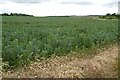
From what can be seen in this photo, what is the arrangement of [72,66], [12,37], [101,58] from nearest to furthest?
[72,66]
[101,58]
[12,37]

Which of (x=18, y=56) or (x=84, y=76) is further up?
(x=18, y=56)

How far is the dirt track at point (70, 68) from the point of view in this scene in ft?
29.7

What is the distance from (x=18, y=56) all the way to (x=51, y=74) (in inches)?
43.4

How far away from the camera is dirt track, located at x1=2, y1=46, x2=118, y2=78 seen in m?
9.07

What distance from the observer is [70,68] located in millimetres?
9945

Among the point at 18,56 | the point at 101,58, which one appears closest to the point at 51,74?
the point at 18,56

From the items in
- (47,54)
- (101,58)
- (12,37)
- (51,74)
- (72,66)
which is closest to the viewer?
(51,74)

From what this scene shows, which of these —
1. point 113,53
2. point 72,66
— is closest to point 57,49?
point 72,66

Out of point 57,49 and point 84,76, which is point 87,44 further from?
point 84,76

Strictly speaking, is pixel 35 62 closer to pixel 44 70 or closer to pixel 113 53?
Answer: pixel 44 70

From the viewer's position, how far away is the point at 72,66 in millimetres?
10211

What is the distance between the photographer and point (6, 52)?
31.2 feet

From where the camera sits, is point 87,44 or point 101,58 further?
point 87,44

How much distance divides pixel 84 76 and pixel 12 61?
2.17 m
